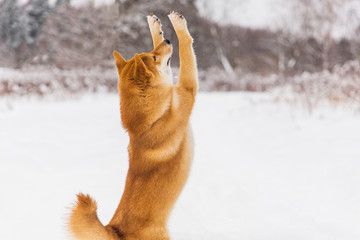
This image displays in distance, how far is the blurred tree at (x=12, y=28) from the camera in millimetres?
8234

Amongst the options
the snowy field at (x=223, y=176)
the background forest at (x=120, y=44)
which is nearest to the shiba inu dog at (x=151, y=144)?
the snowy field at (x=223, y=176)

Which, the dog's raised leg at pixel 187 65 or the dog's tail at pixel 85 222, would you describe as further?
the dog's raised leg at pixel 187 65

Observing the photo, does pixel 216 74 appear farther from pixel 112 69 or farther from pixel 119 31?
pixel 119 31

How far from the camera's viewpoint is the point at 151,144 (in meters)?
1.65

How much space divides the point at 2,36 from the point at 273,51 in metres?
11.5

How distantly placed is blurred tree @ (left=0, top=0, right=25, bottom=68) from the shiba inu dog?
312 inches

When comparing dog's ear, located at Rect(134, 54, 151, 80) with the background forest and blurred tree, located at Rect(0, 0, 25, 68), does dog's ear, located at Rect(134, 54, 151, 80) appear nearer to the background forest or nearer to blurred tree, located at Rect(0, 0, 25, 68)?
the background forest

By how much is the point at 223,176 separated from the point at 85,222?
2.09 metres

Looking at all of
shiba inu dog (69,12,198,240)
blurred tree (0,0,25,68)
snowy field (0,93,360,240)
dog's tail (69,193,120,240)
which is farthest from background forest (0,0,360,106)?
dog's tail (69,193,120,240)

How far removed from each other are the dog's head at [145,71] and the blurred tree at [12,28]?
26.0 feet

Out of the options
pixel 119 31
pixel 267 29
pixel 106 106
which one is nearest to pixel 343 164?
pixel 106 106

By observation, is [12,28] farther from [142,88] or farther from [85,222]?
[85,222]

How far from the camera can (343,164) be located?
306cm

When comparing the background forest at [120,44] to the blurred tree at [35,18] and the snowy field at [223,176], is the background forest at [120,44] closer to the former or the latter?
the blurred tree at [35,18]
